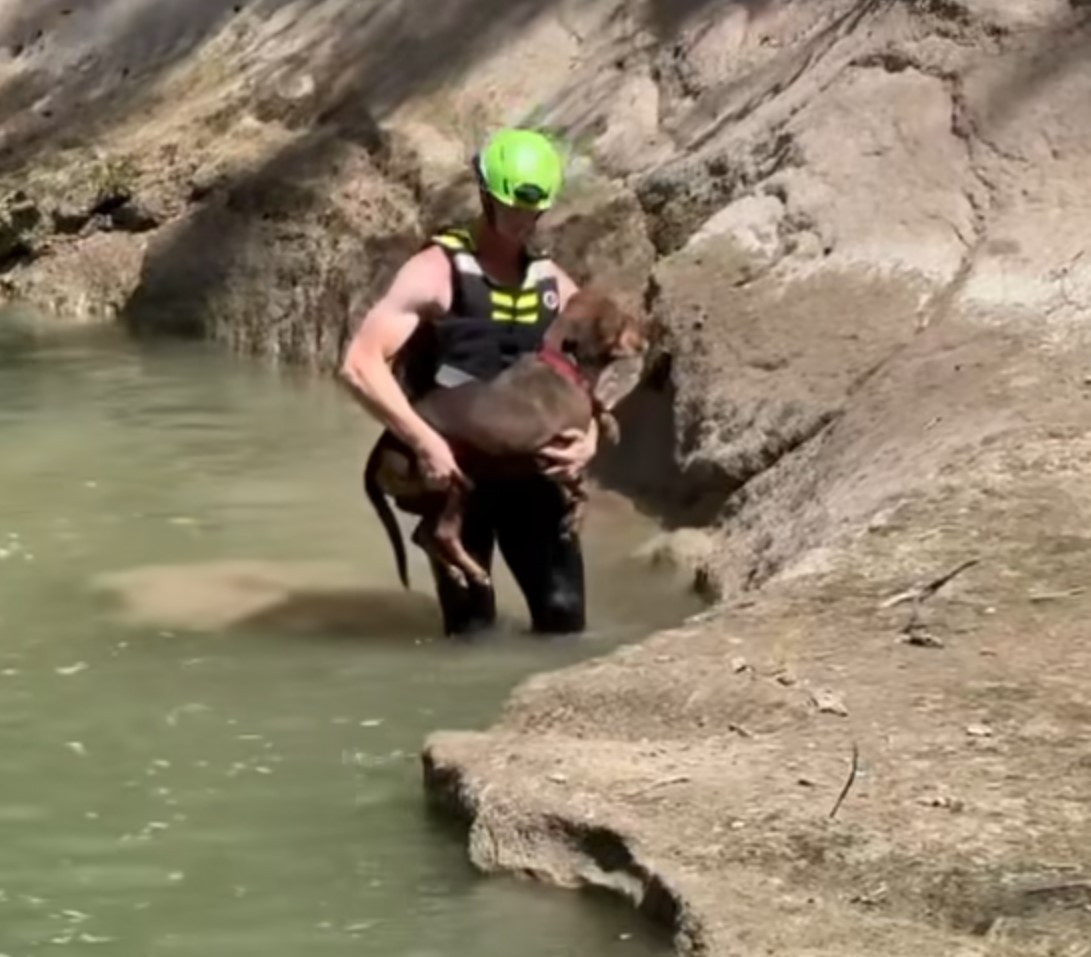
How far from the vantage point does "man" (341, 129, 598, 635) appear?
751 cm

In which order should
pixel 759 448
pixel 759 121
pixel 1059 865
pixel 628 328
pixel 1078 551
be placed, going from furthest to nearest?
1. pixel 759 121
2. pixel 759 448
3. pixel 628 328
4. pixel 1078 551
5. pixel 1059 865

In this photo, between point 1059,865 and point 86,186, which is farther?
point 86,186

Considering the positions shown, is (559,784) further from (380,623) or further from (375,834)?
(380,623)

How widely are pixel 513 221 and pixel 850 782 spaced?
2.65 meters

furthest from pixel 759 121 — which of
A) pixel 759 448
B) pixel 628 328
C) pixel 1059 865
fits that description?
pixel 1059 865

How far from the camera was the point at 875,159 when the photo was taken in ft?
33.3

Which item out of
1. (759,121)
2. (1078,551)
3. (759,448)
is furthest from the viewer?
(759,121)

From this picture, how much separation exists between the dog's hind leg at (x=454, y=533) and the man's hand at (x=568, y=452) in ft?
0.89

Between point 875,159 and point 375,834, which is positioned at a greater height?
point 875,159

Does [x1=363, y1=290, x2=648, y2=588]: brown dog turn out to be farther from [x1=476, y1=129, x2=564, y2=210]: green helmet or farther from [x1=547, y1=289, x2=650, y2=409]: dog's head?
[x1=476, y1=129, x2=564, y2=210]: green helmet

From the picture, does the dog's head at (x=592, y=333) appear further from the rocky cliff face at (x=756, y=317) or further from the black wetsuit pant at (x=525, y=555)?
the rocky cliff face at (x=756, y=317)

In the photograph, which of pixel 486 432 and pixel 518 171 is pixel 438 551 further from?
pixel 518 171

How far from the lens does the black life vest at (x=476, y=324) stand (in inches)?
304

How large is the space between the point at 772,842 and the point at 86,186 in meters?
10.3
